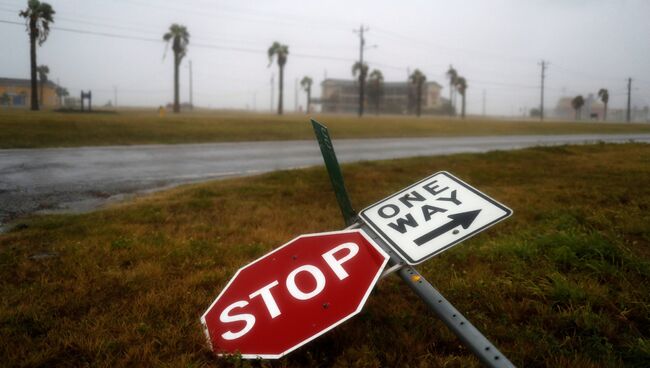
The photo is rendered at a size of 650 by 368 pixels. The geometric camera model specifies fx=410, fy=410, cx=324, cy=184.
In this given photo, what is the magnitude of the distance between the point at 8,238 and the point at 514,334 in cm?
441

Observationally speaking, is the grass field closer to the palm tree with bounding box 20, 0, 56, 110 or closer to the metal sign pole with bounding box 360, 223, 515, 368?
the palm tree with bounding box 20, 0, 56, 110

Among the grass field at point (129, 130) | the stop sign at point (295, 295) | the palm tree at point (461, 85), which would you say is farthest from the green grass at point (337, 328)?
the palm tree at point (461, 85)

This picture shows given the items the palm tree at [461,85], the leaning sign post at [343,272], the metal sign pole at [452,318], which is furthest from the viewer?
the palm tree at [461,85]

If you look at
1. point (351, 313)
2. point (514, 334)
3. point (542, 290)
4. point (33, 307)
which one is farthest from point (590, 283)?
point (33, 307)

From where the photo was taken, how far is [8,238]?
3922mm

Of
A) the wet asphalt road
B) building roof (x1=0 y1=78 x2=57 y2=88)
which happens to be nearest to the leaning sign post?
the wet asphalt road

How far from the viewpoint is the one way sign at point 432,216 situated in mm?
1706

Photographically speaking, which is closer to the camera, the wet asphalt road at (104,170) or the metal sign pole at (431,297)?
the metal sign pole at (431,297)

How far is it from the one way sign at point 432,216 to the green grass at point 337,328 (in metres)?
0.66

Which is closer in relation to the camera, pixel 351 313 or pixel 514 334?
pixel 351 313

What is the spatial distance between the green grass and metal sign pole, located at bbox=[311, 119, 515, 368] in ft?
1.61

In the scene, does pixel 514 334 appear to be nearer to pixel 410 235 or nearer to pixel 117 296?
pixel 410 235

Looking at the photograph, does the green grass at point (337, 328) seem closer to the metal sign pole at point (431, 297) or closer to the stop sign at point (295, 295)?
the stop sign at point (295, 295)

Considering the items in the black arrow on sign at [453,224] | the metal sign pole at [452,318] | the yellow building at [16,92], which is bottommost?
the metal sign pole at [452,318]
